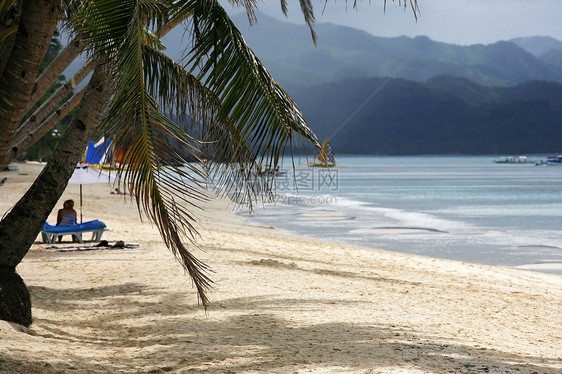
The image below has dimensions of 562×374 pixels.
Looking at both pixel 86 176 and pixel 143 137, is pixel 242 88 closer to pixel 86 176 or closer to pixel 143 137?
pixel 143 137

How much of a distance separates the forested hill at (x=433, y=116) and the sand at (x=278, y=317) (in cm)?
15225

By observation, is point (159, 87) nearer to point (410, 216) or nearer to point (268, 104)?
point (268, 104)

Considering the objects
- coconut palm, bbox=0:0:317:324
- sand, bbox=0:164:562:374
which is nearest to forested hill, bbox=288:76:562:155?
sand, bbox=0:164:562:374

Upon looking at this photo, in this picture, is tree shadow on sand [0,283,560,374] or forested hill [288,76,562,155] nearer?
tree shadow on sand [0,283,560,374]

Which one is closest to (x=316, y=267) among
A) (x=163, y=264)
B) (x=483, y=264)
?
(x=163, y=264)

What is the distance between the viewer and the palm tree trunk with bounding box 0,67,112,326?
4785 mm

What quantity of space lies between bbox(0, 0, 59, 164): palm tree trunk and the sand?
1699 mm

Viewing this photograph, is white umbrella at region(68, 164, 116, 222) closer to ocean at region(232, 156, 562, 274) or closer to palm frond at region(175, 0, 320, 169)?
ocean at region(232, 156, 562, 274)

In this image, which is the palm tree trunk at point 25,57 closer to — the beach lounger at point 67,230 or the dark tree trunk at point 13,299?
the dark tree trunk at point 13,299

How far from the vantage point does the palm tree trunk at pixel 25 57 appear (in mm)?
4188

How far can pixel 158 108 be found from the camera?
11.5 ft

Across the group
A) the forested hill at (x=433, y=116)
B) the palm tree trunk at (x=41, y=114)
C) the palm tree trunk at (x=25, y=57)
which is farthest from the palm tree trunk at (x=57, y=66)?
the forested hill at (x=433, y=116)

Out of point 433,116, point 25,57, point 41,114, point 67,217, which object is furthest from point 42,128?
point 433,116

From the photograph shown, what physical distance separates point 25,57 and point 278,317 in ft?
10.7
